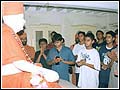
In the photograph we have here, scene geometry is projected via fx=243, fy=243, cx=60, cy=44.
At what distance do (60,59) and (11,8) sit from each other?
5.08 ft

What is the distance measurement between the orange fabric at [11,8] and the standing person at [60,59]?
148cm

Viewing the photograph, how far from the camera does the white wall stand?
573 centimetres

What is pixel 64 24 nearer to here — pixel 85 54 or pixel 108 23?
pixel 108 23

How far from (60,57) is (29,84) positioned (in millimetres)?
1642

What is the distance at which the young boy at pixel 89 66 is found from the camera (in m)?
2.83

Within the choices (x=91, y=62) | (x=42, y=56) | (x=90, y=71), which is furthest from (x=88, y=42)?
(x=42, y=56)

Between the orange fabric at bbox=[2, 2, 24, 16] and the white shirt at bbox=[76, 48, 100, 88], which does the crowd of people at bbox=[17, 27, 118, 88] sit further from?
the orange fabric at bbox=[2, 2, 24, 16]

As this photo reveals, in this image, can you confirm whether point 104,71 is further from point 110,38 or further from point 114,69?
point 110,38

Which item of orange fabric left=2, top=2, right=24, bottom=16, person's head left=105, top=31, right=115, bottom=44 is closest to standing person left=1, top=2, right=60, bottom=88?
orange fabric left=2, top=2, right=24, bottom=16

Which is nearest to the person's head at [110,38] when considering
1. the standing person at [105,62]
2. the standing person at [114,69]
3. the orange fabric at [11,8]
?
the standing person at [105,62]

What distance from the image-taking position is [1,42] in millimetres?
1410

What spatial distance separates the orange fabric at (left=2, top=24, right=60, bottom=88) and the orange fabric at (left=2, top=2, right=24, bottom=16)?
0.14 meters

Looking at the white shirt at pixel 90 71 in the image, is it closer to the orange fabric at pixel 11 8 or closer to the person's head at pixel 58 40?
the person's head at pixel 58 40

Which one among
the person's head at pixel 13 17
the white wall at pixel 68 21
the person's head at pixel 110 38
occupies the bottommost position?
the person's head at pixel 110 38
